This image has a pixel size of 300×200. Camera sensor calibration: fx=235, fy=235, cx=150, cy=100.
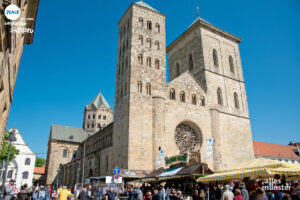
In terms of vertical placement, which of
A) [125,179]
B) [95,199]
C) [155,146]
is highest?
[155,146]

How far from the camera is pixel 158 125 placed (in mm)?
24250

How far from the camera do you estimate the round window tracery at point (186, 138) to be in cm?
2606

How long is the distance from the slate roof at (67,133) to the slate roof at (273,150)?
40970 millimetres

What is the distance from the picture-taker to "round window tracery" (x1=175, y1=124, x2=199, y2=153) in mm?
26062

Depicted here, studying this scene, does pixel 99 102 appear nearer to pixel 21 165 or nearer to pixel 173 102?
pixel 21 165

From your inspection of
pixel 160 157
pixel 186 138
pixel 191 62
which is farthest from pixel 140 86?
pixel 191 62

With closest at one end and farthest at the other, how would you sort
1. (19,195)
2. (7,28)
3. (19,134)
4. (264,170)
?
(7,28) → (264,170) → (19,195) → (19,134)

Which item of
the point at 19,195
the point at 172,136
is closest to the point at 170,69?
the point at 172,136

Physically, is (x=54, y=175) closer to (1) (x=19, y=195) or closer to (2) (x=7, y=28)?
(1) (x=19, y=195)

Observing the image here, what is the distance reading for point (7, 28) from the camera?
7.25 metres

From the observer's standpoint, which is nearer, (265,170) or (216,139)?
(265,170)

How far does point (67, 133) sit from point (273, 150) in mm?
49596

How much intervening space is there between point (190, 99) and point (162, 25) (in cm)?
1080

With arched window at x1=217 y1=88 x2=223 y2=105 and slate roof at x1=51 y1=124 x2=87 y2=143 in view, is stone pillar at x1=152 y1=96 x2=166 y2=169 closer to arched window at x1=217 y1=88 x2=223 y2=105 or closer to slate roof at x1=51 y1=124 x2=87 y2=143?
arched window at x1=217 y1=88 x2=223 y2=105
